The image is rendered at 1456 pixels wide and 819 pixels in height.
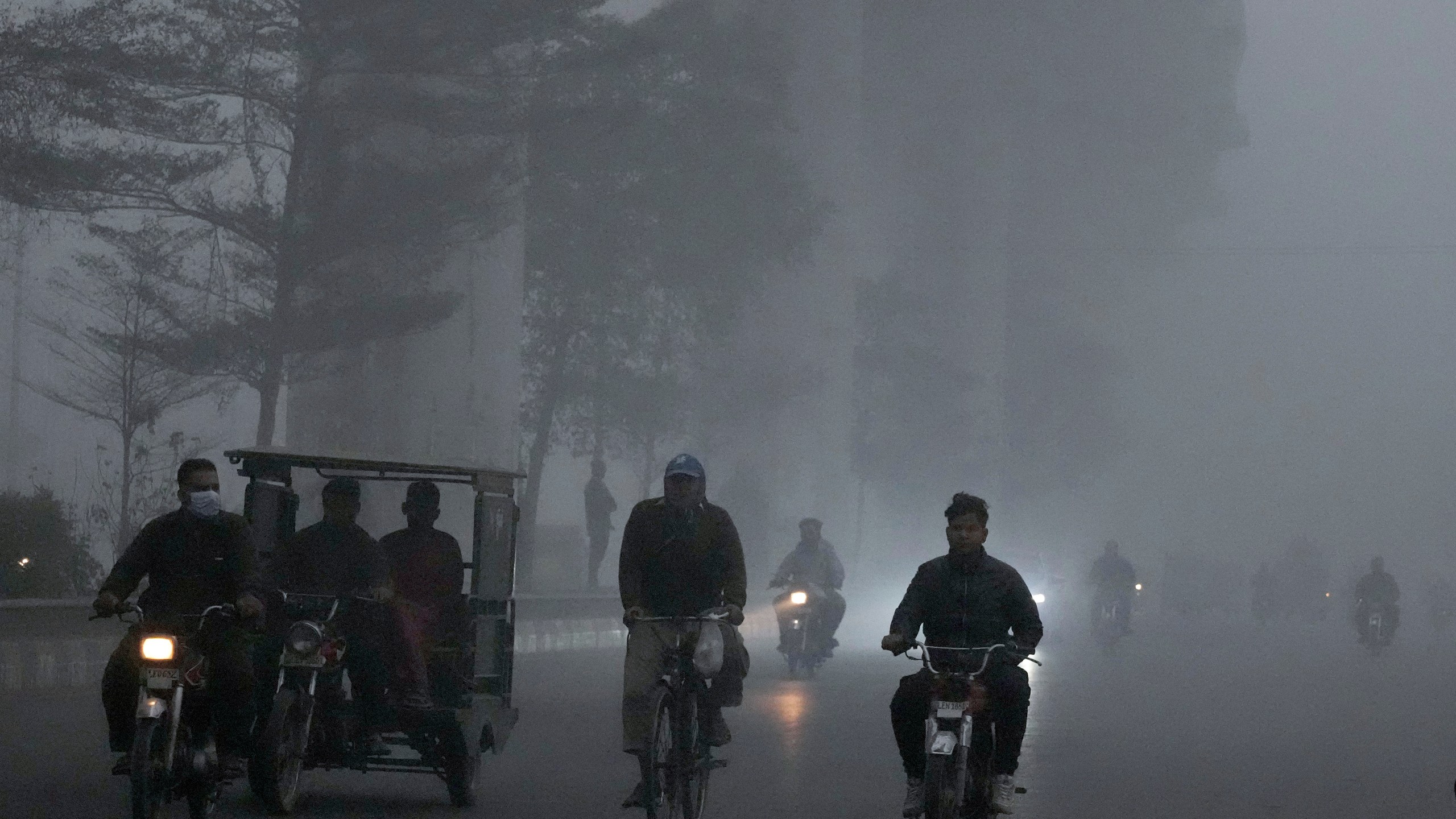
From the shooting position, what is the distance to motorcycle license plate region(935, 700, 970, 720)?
26.9 feet

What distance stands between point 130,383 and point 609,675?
7914 millimetres

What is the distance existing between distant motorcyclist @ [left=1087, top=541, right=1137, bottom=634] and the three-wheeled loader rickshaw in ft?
94.7

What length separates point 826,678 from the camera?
2436 cm

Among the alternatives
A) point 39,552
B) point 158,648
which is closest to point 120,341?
point 39,552

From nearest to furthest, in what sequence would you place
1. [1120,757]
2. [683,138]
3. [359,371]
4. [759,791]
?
[759,791] → [1120,757] → [359,371] → [683,138]

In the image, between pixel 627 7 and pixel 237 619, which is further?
pixel 627 7

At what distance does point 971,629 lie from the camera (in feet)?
28.2

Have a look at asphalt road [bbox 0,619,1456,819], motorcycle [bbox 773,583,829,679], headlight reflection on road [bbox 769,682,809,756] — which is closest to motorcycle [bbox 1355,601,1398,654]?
asphalt road [bbox 0,619,1456,819]

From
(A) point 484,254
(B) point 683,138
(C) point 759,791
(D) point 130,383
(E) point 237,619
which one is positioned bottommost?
(C) point 759,791

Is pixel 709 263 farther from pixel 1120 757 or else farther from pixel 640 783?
pixel 640 783

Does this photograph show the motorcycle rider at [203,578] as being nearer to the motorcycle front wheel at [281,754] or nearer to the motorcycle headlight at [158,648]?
Result: the motorcycle headlight at [158,648]

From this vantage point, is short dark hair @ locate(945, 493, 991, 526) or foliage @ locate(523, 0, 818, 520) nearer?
short dark hair @ locate(945, 493, 991, 526)

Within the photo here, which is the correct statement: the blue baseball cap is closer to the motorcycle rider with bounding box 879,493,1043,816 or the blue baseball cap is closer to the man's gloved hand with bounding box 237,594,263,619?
the motorcycle rider with bounding box 879,493,1043,816

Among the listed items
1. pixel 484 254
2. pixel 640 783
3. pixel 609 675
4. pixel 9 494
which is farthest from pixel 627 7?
pixel 640 783
